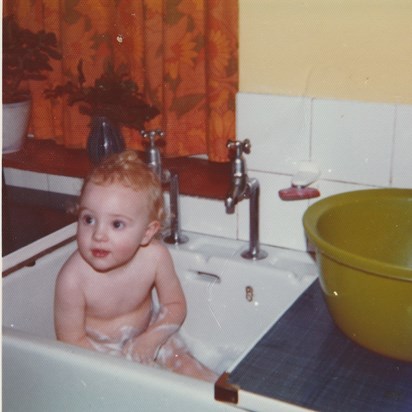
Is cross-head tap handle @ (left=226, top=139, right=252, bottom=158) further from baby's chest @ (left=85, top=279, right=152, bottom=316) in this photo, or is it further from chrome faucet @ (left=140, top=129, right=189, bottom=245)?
baby's chest @ (left=85, top=279, right=152, bottom=316)

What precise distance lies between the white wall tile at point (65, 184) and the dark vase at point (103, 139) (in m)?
0.25

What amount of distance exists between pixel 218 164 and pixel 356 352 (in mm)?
834

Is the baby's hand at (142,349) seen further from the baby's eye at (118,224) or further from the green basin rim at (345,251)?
the green basin rim at (345,251)

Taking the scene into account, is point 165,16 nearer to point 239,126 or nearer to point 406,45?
point 239,126

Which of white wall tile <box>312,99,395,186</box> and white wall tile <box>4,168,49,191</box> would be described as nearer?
white wall tile <box>312,99,395,186</box>

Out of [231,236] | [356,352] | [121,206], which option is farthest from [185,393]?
[231,236]

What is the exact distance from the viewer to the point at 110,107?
1.65m

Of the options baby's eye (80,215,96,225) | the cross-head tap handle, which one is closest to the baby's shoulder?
baby's eye (80,215,96,225)

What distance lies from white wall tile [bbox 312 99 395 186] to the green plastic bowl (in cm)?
15

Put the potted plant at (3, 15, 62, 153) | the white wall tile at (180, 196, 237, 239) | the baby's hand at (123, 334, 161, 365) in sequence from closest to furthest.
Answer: the baby's hand at (123, 334, 161, 365), the white wall tile at (180, 196, 237, 239), the potted plant at (3, 15, 62, 153)

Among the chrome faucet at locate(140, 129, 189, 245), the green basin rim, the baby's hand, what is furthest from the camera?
the chrome faucet at locate(140, 129, 189, 245)

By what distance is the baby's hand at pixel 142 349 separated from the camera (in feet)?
4.39

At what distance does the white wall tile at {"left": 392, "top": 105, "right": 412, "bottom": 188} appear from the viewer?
1266 mm

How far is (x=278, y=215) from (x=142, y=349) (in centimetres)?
43
